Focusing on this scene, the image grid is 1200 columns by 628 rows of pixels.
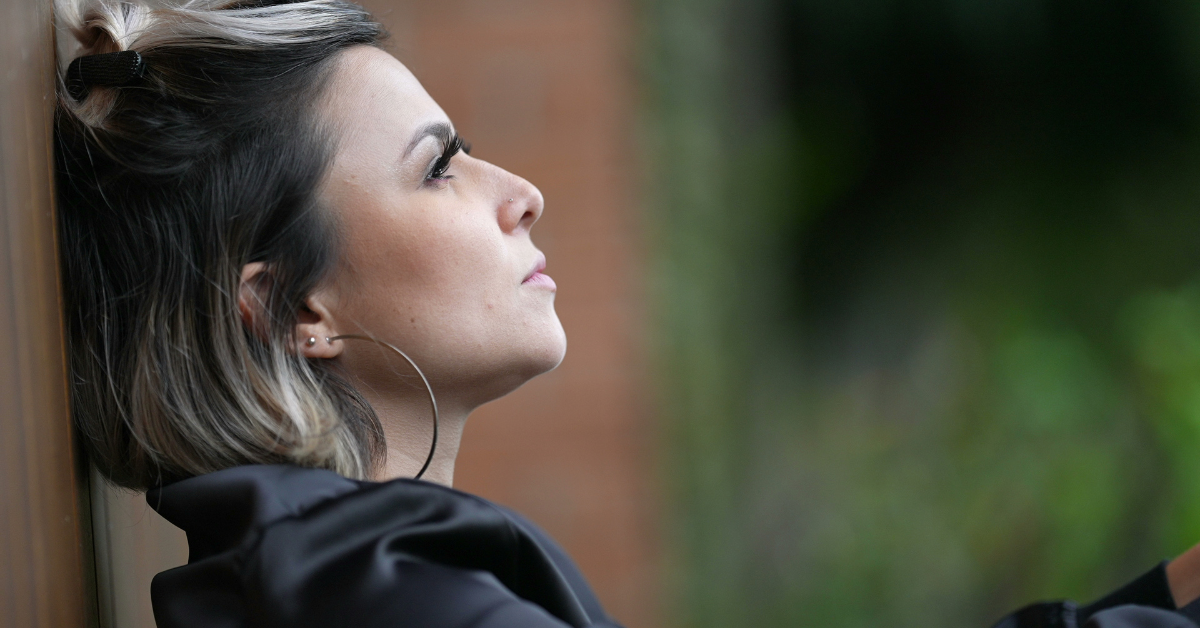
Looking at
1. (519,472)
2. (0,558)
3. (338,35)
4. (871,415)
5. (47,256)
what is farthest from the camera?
(871,415)

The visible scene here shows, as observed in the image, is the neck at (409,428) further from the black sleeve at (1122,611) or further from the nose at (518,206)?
the black sleeve at (1122,611)

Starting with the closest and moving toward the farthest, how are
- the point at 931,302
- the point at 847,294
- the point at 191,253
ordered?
the point at 191,253, the point at 931,302, the point at 847,294

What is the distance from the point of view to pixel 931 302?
3.49 m

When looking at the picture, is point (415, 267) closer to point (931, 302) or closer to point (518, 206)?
point (518, 206)

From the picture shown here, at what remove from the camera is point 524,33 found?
2283 millimetres

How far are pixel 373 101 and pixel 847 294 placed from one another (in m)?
2.71

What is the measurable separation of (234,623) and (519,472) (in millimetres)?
1338

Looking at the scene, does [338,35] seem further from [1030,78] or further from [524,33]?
[1030,78]

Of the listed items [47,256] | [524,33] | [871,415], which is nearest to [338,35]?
[47,256]

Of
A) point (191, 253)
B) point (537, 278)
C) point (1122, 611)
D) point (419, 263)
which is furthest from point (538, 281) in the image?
point (1122, 611)

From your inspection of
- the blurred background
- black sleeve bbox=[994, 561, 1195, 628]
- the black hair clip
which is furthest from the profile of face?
the blurred background

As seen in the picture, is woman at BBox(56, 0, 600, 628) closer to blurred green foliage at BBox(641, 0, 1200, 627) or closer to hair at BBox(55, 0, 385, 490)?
hair at BBox(55, 0, 385, 490)

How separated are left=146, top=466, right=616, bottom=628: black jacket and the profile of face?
23 centimetres

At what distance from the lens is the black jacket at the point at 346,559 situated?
2.86ft
